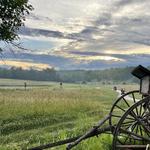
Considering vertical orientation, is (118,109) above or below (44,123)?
above

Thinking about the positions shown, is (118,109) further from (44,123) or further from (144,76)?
(144,76)

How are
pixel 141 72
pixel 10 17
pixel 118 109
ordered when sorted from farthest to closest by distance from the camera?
pixel 118 109, pixel 10 17, pixel 141 72

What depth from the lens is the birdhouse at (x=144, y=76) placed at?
11938 mm

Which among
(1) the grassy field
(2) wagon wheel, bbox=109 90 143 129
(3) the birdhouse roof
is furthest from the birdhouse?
(1) the grassy field

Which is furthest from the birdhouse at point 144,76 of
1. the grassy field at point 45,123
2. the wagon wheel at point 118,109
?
the grassy field at point 45,123

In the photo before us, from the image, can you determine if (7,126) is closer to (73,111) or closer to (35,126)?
(35,126)

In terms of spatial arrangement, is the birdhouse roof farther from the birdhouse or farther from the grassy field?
the grassy field

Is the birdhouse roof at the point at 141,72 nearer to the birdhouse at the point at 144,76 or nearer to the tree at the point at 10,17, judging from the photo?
the birdhouse at the point at 144,76

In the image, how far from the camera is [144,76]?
39.9 ft

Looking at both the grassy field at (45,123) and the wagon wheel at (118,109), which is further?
the grassy field at (45,123)

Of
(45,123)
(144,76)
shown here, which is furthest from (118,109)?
(144,76)

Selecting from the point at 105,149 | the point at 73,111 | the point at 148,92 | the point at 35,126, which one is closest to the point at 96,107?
the point at 73,111

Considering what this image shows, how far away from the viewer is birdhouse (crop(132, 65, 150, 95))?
1194 centimetres

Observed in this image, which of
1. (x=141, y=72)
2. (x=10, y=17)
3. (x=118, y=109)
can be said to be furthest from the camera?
(x=118, y=109)
